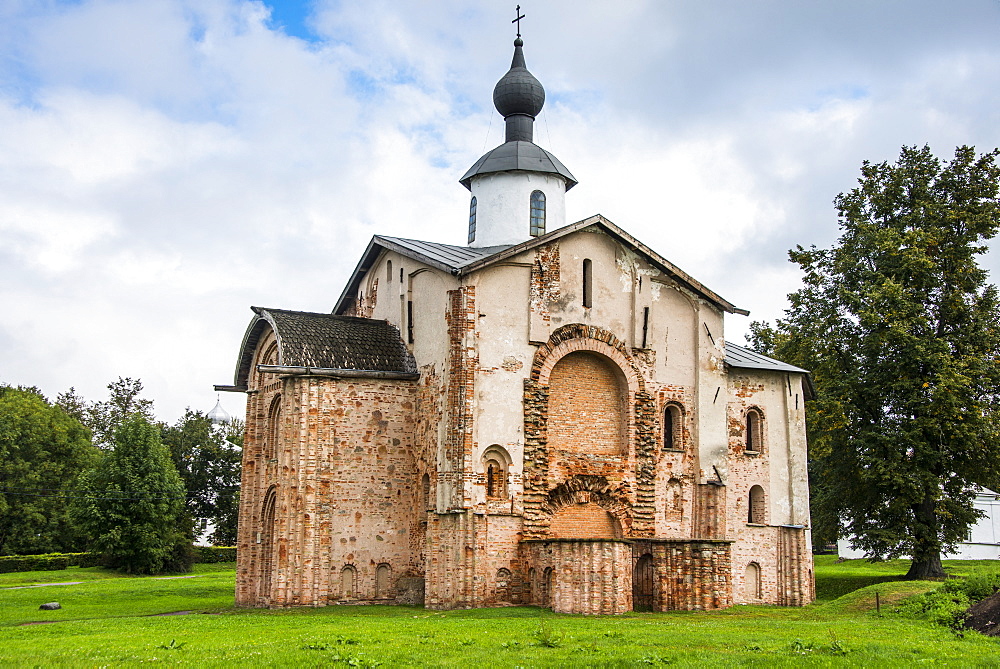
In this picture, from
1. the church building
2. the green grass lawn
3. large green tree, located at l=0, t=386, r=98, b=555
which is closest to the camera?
the green grass lawn

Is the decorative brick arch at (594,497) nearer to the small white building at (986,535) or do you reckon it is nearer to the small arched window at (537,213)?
the small arched window at (537,213)

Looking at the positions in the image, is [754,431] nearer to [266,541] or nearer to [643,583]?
[643,583]

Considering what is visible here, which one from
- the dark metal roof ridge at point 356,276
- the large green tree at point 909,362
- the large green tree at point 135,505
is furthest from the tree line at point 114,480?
the large green tree at point 909,362

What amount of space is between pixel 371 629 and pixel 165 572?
2878 centimetres

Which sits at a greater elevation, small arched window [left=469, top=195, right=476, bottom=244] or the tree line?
small arched window [left=469, top=195, right=476, bottom=244]

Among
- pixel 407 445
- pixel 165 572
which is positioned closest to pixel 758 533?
pixel 407 445

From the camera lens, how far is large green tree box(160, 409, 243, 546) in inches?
1998

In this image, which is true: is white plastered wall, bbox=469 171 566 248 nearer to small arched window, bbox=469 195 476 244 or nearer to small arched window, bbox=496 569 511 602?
small arched window, bbox=469 195 476 244

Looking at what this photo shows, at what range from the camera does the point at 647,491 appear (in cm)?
2284

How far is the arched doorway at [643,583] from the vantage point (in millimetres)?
20375

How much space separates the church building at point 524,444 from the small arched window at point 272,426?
0.26 ft

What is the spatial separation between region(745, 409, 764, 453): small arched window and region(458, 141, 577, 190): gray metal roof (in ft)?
26.8

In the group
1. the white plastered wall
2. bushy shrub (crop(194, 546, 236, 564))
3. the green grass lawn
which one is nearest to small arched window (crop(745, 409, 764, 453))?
the green grass lawn

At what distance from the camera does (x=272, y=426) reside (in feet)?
79.1
